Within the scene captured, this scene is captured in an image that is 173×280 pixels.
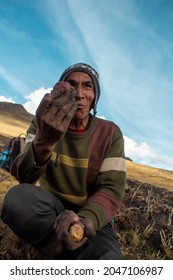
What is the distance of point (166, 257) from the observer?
4.34m

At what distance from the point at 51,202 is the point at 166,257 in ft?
6.99

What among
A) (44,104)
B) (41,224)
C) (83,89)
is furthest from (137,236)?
(44,104)

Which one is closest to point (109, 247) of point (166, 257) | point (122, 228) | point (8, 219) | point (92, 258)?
point (92, 258)

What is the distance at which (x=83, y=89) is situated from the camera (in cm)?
345

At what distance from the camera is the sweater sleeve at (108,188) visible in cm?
276

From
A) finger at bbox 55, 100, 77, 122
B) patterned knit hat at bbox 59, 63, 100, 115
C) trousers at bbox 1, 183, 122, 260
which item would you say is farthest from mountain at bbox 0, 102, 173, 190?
finger at bbox 55, 100, 77, 122

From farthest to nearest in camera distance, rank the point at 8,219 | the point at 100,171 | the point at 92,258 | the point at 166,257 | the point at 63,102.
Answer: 1. the point at 166,257
2. the point at 100,171
3. the point at 8,219
4. the point at 92,258
5. the point at 63,102

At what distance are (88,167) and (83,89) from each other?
84 cm

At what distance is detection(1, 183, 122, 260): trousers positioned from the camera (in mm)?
2838

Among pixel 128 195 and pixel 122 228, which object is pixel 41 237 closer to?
pixel 122 228

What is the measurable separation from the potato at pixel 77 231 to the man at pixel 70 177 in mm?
27

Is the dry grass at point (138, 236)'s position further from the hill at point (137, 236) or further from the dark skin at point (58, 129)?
the dark skin at point (58, 129)

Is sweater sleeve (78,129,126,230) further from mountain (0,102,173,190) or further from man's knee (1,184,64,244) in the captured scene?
mountain (0,102,173,190)

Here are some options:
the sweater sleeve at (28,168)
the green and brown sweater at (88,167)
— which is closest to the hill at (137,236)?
the green and brown sweater at (88,167)
